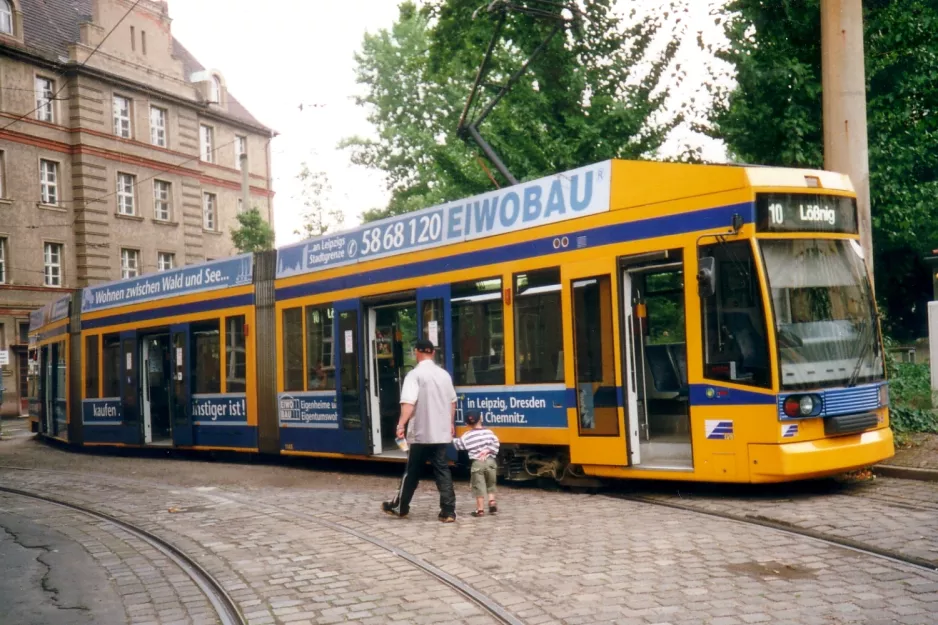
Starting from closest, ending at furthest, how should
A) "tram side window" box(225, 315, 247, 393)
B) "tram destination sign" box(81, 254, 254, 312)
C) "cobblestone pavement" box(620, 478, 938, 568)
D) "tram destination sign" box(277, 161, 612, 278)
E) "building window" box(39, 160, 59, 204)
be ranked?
"cobblestone pavement" box(620, 478, 938, 568)
"tram destination sign" box(277, 161, 612, 278)
"tram side window" box(225, 315, 247, 393)
"tram destination sign" box(81, 254, 254, 312)
"building window" box(39, 160, 59, 204)

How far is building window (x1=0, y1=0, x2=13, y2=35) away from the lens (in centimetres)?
4097

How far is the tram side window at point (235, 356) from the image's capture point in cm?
1669

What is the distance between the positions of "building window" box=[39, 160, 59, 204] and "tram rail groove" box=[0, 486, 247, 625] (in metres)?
33.0

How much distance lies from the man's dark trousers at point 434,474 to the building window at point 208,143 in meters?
44.0

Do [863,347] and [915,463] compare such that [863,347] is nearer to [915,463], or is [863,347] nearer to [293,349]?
[915,463]

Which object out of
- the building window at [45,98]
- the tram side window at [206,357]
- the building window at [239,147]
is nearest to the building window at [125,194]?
the building window at [45,98]

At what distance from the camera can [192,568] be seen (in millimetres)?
7801

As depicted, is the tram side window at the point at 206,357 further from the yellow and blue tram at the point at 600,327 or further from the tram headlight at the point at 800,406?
the tram headlight at the point at 800,406

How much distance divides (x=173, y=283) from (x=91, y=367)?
405 centimetres

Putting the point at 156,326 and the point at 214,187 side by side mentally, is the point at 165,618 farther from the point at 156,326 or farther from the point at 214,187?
the point at 214,187

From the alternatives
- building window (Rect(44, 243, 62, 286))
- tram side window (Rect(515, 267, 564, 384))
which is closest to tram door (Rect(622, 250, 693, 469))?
tram side window (Rect(515, 267, 564, 384))

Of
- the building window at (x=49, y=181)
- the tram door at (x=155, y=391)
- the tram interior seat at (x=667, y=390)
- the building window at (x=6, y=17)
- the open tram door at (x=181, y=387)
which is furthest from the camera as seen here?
the building window at (x=49, y=181)

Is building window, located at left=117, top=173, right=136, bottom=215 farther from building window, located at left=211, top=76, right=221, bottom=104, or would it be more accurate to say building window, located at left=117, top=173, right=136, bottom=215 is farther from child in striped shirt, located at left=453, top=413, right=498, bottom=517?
child in striped shirt, located at left=453, top=413, right=498, bottom=517

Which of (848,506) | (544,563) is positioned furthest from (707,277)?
(544,563)
